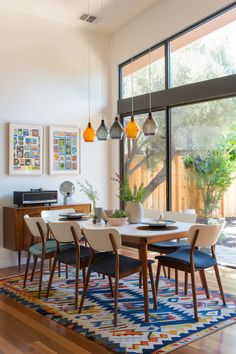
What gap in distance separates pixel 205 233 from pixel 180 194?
215 cm

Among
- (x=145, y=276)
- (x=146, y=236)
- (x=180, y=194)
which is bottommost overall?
(x=145, y=276)

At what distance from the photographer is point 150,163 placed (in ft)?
19.9

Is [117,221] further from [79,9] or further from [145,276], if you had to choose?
[79,9]

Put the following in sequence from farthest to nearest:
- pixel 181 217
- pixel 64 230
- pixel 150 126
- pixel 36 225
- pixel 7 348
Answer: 1. pixel 181 217
2. pixel 36 225
3. pixel 150 126
4. pixel 64 230
5. pixel 7 348

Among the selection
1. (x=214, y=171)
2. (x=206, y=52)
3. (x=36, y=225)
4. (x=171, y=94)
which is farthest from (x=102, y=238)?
(x=206, y=52)

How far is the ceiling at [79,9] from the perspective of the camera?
17.5 ft

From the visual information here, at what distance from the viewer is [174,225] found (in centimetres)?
387

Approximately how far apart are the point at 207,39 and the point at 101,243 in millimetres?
3201

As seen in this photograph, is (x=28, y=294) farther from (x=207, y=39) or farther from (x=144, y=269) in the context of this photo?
(x=207, y=39)

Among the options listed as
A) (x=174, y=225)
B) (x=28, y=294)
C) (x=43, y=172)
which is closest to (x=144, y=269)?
(x=174, y=225)

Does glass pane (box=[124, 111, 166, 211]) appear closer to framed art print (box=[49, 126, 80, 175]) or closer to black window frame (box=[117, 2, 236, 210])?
black window frame (box=[117, 2, 236, 210])

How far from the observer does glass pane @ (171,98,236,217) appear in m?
4.87

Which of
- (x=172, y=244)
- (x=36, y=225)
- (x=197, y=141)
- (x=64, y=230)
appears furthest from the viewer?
(x=197, y=141)

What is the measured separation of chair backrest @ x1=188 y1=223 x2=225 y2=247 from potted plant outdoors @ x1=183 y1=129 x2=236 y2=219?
157cm
